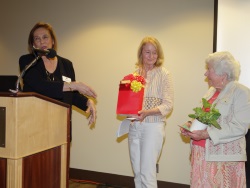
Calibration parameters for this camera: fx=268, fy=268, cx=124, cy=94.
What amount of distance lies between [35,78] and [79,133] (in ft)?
6.71

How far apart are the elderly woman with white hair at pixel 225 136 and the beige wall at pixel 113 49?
1.23 m

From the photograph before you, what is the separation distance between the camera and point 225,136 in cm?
194

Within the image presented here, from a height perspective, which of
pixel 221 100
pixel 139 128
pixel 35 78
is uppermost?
pixel 35 78

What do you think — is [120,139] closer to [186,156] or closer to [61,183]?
[186,156]

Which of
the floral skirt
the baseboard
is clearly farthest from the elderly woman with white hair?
the baseboard

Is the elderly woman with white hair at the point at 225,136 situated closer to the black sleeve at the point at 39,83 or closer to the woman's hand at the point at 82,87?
the woman's hand at the point at 82,87

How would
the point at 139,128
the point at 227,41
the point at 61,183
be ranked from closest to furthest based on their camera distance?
the point at 61,183 → the point at 139,128 → the point at 227,41

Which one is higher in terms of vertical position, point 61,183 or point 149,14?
point 149,14

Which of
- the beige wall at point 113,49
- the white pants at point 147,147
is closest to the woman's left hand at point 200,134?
the white pants at point 147,147

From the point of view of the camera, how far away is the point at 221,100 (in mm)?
2023

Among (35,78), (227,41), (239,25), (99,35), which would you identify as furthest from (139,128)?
(99,35)

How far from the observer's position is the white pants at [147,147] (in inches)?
100

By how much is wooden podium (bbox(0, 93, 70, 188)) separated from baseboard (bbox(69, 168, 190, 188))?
1.94 m

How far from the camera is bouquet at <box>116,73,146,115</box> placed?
7.96 feet
